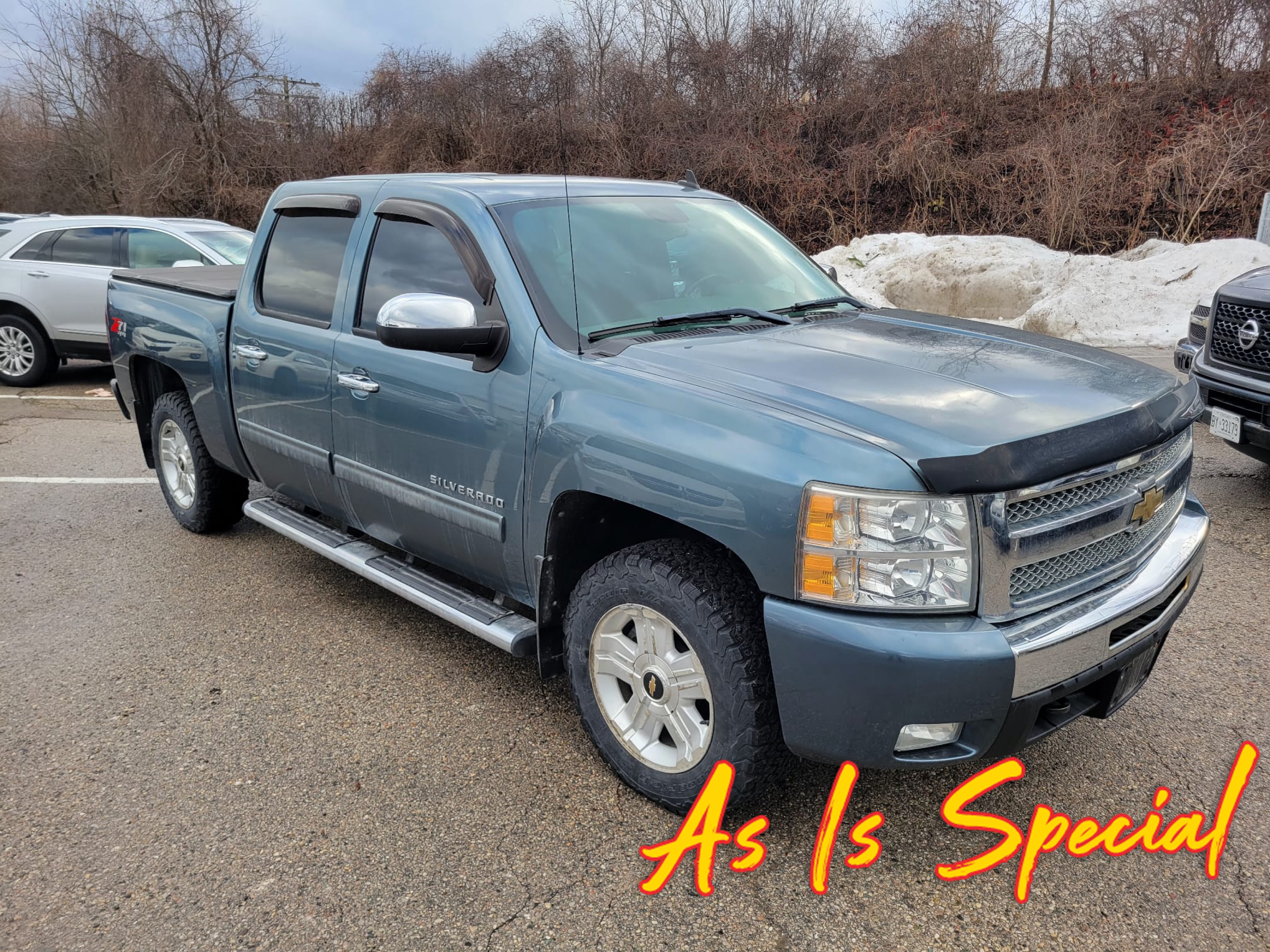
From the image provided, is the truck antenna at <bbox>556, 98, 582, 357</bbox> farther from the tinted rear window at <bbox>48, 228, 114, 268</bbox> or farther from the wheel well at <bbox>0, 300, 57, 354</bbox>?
the wheel well at <bbox>0, 300, 57, 354</bbox>

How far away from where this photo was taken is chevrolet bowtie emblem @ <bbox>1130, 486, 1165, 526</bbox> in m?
2.68

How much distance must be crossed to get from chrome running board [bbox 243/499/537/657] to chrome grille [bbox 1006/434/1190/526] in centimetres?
156

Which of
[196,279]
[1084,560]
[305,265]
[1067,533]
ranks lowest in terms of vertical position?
[1084,560]

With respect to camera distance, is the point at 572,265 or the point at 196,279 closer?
the point at 572,265

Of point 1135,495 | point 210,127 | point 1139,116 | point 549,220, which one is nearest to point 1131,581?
point 1135,495

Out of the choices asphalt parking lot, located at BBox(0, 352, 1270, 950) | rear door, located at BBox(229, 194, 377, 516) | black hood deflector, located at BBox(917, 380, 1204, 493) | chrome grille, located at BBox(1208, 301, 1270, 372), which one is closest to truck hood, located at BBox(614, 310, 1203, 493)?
black hood deflector, located at BBox(917, 380, 1204, 493)

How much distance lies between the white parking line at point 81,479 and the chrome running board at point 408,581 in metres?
2.54

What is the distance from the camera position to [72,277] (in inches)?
405

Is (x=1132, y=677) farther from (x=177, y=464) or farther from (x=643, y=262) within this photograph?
(x=177, y=464)

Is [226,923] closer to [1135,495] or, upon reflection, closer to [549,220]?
[549,220]

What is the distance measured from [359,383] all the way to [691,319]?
1.32 metres

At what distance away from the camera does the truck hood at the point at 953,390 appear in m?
2.31

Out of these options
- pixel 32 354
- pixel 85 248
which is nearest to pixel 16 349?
pixel 32 354

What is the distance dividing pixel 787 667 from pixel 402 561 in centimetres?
212
